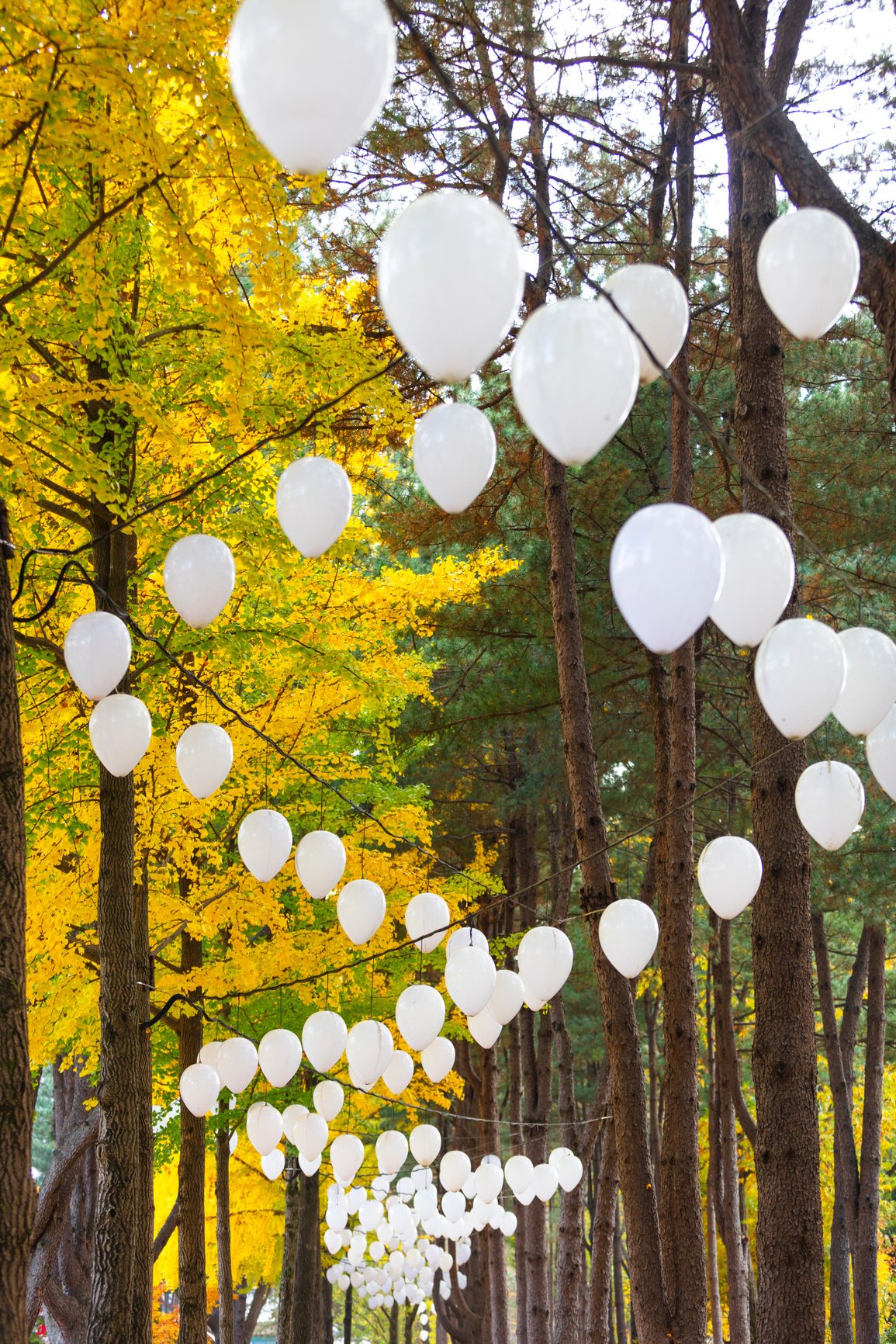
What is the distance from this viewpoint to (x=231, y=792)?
8.77 meters

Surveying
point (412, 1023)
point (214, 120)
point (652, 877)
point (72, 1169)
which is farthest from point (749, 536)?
point (72, 1169)

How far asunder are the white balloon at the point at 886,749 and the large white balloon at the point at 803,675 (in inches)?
20.1

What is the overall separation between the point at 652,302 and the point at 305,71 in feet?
4.03

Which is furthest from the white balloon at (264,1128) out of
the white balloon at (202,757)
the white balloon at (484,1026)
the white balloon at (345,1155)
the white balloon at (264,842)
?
the white balloon at (202,757)

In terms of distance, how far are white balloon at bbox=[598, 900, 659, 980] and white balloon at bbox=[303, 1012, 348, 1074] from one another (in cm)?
166

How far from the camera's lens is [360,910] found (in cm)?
547

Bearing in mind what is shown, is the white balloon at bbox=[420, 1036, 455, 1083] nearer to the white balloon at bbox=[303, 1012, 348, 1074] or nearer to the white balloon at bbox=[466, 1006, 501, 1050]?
the white balloon at bbox=[466, 1006, 501, 1050]

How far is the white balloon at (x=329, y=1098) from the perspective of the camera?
277 inches

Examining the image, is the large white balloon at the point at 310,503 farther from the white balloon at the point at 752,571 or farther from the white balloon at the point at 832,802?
the white balloon at the point at 832,802

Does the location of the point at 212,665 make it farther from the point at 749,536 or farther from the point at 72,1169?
the point at 749,536

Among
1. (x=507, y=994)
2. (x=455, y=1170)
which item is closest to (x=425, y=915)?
(x=507, y=994)

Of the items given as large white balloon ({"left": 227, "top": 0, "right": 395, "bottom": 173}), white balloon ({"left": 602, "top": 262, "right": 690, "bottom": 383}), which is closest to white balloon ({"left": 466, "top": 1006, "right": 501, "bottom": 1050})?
white balloon ({"left": 602, "top": 262, "right": 690, "bottom": 383})

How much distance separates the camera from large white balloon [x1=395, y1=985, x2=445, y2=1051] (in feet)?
18.8

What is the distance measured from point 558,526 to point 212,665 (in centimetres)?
283
